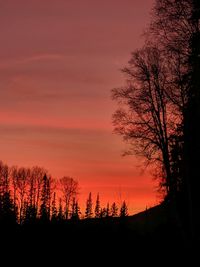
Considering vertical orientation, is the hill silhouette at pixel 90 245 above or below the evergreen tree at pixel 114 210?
below

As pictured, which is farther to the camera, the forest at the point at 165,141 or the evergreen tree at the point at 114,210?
the evergreen tree at the point at 114,210

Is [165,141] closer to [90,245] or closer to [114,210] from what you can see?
[90,245]

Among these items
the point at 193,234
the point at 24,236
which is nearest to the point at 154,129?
the point at 193,234

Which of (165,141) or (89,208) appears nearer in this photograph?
(165,141)

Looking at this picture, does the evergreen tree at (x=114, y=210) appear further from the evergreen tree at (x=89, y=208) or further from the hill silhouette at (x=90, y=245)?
the hill silhouette at (x=90, y=245)

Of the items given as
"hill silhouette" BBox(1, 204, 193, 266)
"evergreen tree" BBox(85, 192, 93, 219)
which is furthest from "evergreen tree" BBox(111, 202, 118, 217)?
"hill silhouette" BBox(1, 204, 193, 266)

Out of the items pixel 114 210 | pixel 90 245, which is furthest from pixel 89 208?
pixel 90 245

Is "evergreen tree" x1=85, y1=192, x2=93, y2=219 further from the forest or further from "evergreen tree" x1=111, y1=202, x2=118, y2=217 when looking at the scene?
A: the forest

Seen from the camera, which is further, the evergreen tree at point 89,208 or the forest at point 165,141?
the evergreen tree at point 89,208

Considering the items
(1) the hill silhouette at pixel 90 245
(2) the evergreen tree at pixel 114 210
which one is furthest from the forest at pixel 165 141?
(2) the evergreen tree at pixel 114 210

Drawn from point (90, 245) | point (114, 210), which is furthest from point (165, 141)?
point (114, 210)

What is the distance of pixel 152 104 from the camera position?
31906mm

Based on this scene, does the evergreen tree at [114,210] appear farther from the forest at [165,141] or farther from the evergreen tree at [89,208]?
the forest at [165,141]

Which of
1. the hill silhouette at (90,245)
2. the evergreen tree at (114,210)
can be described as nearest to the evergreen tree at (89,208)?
the evergreen tree at (114,210)
